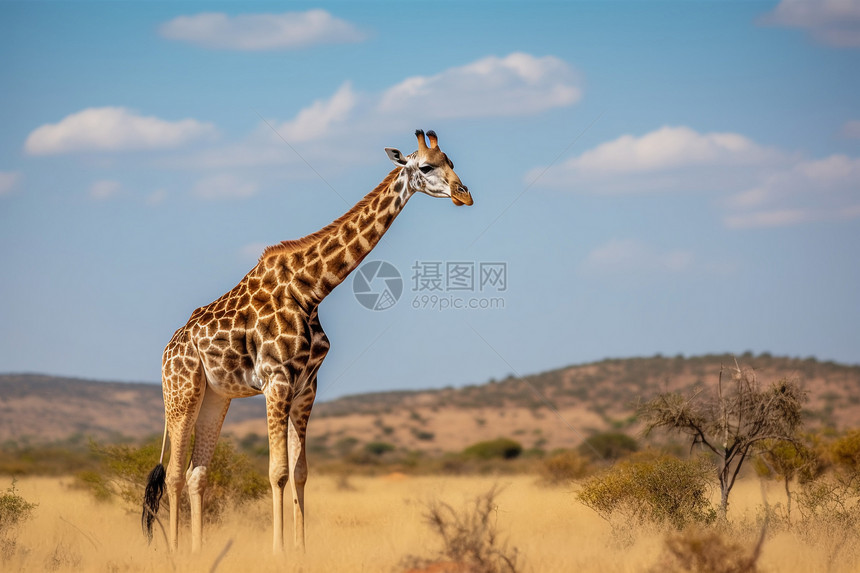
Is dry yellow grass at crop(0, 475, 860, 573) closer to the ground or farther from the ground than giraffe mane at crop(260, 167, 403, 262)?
closer to the ground

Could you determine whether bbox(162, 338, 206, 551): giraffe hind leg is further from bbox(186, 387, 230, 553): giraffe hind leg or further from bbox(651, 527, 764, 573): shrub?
bbox(651, 527, 764, 573): shrub

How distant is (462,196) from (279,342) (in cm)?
294

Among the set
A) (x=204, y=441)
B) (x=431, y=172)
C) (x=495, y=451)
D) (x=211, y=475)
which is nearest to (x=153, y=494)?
(x=204, y=441)

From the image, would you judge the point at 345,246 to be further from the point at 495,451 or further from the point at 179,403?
the point at 495,451

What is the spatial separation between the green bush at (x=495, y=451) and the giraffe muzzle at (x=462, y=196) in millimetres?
35723

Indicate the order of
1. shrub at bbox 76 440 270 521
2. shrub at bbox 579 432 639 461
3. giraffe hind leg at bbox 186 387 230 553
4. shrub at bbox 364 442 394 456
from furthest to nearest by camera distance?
shrub at bbox 364 442 394 456, shrub at bbox 579 432 639 461, shrub at bbox 76 440 270 521, giraffe hind leg at bbox 186 387 230 553

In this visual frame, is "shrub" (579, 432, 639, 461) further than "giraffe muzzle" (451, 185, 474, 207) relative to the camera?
Yes

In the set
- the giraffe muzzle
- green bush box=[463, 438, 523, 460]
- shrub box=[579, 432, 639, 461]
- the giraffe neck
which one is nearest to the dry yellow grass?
the giraffe neck

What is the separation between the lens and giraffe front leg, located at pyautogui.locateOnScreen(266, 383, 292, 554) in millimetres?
11211

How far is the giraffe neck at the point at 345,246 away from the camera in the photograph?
38.9ft

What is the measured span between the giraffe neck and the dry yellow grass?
3116 mm

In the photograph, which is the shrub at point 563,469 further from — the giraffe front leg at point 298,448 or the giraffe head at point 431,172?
the giraffe head at point 431,172

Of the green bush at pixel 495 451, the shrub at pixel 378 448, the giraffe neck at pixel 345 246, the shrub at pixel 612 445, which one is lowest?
the shrub at pixel 378 448

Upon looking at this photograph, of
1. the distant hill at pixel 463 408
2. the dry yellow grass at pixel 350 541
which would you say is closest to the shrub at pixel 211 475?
the dry yellow grass at pixel 350 541
